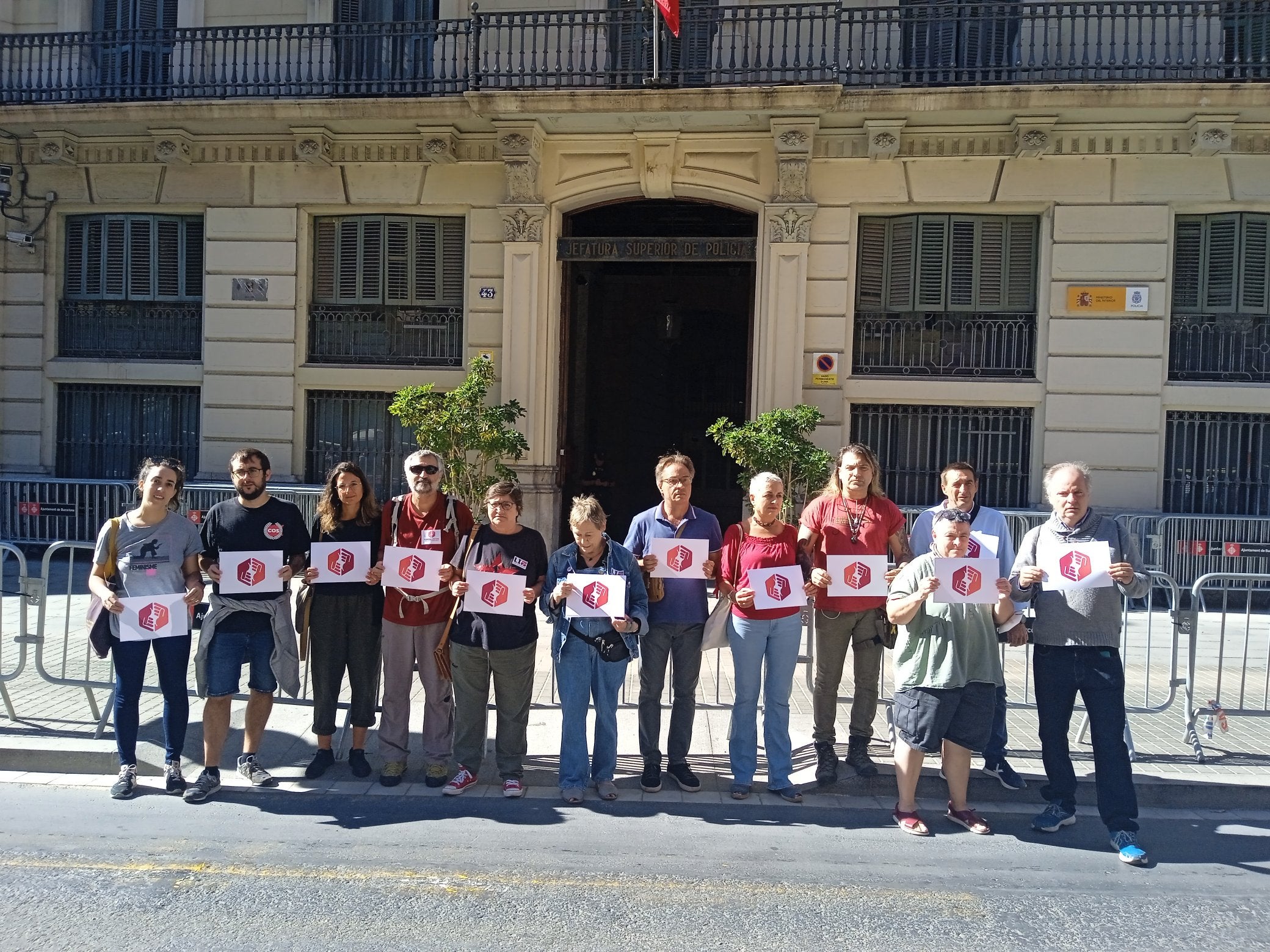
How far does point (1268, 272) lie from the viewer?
12.5 metres

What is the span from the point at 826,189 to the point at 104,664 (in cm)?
998

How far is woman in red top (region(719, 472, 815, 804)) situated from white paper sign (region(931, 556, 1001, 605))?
0.87m

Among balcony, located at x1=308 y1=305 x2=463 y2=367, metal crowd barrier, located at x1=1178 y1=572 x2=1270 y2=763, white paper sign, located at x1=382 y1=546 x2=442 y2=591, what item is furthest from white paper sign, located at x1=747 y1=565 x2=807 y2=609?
balcony, located at x1=308 y1=305 x2=463 y2=367

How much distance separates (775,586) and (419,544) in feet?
7.27

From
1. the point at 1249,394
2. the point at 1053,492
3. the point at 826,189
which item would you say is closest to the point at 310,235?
the point at 826,189

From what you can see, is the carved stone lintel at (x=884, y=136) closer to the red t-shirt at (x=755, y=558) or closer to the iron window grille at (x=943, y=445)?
the iron window grille at (x=943, y=445)

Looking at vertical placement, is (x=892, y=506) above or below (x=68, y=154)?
below

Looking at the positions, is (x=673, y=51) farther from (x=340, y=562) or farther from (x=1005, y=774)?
(x=1005, y=774)

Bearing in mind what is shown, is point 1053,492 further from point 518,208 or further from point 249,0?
point 249,0

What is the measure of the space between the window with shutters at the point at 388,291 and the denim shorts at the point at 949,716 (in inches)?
382

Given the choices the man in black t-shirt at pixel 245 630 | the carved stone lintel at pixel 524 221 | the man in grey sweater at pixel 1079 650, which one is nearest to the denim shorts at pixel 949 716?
the man in grey sweater at pixel 1079 650

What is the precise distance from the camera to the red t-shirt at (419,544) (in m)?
6.11

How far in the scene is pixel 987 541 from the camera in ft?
19.0

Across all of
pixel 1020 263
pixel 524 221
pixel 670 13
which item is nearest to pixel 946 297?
pixel 1020 263
